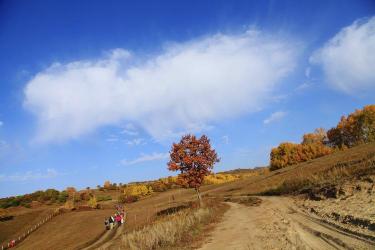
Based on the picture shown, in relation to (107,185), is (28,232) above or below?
below

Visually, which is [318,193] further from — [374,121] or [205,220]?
[374,121]

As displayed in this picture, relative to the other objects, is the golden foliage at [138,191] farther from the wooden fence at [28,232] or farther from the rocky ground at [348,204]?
the rocky ground at [348,204]

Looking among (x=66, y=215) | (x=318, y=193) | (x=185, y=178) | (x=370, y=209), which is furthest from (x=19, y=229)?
(x=370, y=209)

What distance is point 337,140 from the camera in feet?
369

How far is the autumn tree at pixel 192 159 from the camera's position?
36031 millimetres

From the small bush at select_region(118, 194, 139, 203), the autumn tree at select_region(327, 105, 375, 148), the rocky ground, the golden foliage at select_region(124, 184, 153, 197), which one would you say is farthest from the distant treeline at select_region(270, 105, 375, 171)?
the rocky ground

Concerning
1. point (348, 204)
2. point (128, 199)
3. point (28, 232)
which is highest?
point (128, 199)

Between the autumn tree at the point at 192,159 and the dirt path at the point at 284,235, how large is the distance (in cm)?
1672

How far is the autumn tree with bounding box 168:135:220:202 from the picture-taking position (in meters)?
36.0

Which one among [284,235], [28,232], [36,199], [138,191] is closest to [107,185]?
[138,191]

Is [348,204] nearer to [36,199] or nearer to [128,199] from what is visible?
[128,199]

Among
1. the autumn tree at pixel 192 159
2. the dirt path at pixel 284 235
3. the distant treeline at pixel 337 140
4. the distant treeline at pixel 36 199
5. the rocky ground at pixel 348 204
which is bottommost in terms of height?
the dirt path at pixel 284 235

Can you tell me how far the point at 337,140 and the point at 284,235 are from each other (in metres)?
109

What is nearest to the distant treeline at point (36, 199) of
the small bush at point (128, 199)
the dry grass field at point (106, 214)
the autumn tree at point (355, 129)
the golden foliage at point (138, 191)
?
the small bush at point (128, 199)
